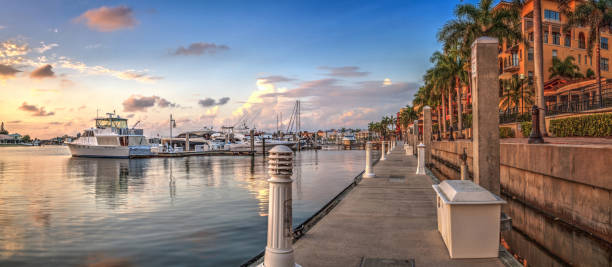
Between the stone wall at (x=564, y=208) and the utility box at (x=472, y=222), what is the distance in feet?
8.83

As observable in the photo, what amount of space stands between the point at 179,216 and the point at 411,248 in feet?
32.1

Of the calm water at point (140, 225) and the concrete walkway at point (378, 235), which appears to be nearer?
the concrete walkway at point (378, 235)

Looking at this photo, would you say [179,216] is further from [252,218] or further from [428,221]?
[428,221]

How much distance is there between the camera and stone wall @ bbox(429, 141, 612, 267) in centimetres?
652

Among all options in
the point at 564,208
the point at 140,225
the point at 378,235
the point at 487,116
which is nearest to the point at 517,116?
the point at 564,208

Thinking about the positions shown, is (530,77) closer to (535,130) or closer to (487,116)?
(535,130)

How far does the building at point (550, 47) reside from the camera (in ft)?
160

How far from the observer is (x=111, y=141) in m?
66.2

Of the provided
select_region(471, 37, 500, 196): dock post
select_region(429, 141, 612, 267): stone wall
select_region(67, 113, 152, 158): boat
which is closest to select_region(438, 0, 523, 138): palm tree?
select_region(429, 141, 612, 267): stone wall

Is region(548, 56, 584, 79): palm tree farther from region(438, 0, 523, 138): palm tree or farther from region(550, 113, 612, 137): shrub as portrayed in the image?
region(550, 113, 612, 137): shrub

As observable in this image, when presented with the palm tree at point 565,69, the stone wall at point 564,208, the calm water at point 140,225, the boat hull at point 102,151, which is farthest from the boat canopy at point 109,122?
the stone wall at point 564,208

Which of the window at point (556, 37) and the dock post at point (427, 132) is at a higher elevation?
the window at point (556, 37)

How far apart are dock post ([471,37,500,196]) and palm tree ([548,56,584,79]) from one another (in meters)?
50.1

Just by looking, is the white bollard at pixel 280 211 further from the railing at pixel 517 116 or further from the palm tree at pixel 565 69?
the palm tree at pixel 565 69
